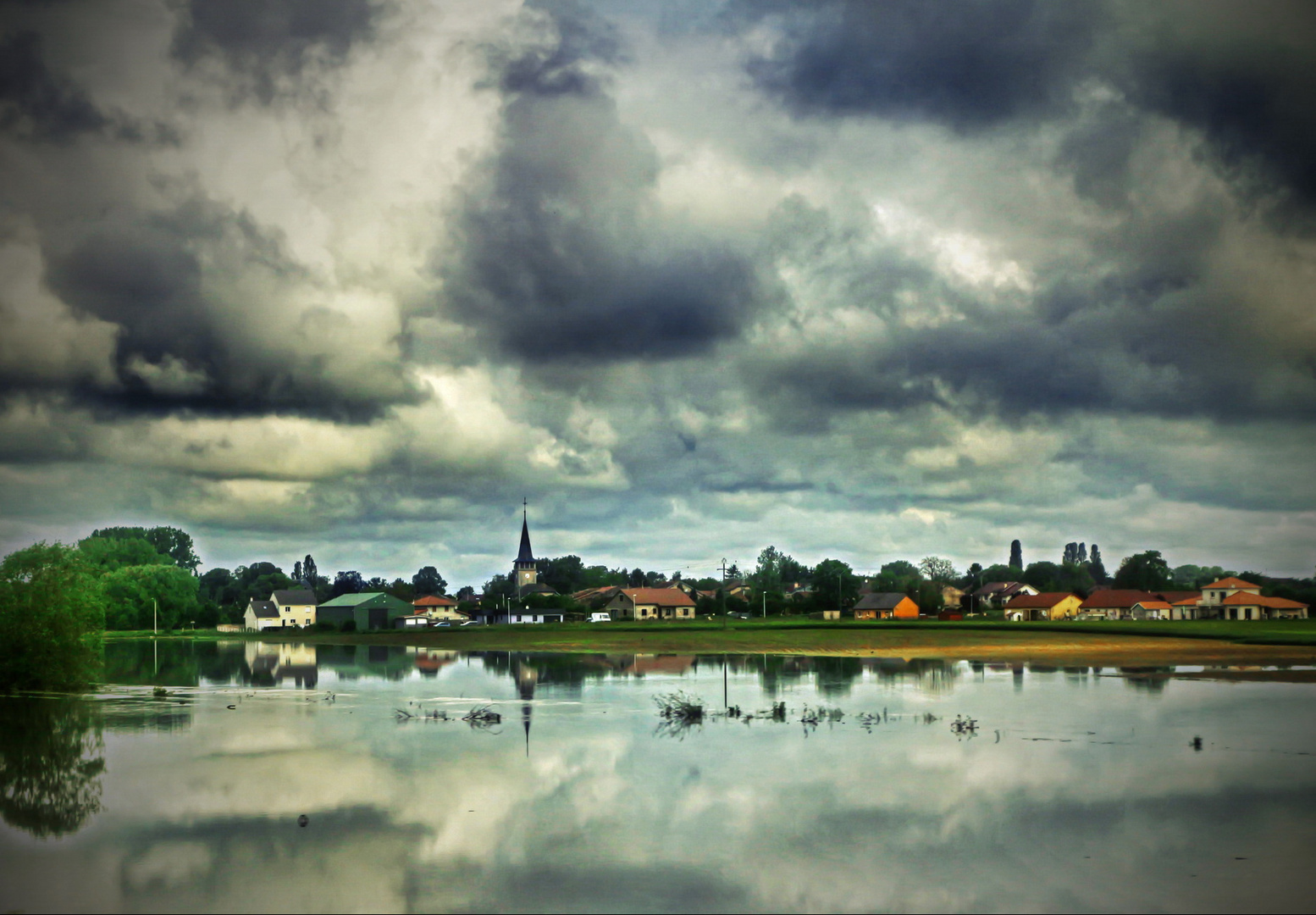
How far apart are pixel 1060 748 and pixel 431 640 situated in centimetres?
8610

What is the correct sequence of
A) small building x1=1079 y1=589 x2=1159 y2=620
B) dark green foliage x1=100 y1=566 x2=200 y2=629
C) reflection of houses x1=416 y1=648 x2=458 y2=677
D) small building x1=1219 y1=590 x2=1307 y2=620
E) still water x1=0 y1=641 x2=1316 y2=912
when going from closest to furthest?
1. still water x1=0 y1=641 x2=1316 y2=912
2. reflection of houses x1=416 y1=648 x2=458 y2=677
3. small building x1=1219 y1=590 x2=1307 y2=620
4. dark green foliage x1=100 y1=566 x2=200 y2=629
5. small building x1=1079 y1=589 x2=1159 y2=620

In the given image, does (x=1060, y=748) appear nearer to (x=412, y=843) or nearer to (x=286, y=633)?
(x=412, y=843)

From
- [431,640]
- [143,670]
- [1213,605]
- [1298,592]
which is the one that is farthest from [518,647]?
[1298,592]

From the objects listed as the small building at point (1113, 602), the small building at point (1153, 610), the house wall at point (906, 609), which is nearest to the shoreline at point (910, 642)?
the small building at point (1153, 610)

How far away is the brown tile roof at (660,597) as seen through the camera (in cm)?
16362

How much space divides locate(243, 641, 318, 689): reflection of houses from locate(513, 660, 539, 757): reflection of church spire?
1153 cm

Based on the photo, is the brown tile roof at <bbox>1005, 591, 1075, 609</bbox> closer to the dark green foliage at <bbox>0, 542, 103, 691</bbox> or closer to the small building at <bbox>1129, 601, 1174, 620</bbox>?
the small building at <bbox>1129, 601, 1174, 620</bbox>

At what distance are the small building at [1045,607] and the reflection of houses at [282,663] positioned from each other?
98590mm

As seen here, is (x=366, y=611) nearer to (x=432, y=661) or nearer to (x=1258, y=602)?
(x=432, y=661)

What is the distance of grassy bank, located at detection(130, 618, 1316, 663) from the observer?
73375 mm

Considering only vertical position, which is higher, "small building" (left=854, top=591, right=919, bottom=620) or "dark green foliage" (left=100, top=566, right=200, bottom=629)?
"dark green foliage" (left=100, top=566, right=200, bottom=629)

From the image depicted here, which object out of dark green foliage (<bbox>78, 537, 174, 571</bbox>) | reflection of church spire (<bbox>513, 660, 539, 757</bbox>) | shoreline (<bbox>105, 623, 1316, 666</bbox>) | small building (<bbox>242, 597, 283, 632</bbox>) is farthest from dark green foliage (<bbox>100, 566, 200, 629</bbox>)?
reflection of church spire (<bbox>513, 660, 539, 757</bbox>)

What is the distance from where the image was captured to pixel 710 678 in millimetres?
55281

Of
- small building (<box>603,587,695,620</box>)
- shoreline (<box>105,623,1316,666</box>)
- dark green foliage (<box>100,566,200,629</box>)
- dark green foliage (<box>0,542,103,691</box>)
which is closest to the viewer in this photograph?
dark green foliage (<box>0,542,103,691</box>)
